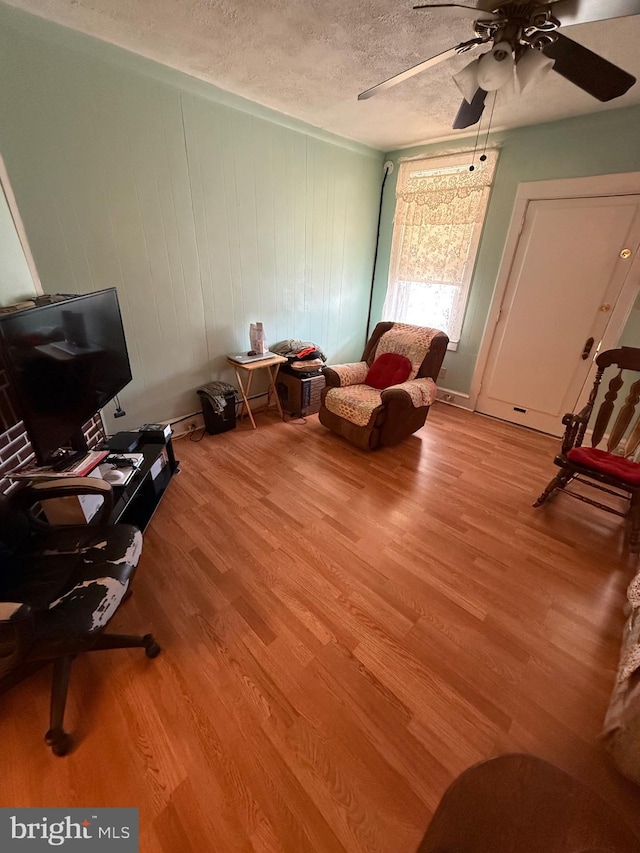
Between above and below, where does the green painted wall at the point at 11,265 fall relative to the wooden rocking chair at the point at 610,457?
above

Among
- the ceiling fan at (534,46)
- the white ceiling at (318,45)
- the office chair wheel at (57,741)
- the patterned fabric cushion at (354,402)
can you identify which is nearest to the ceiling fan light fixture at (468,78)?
the ceiling fan at (534,46)

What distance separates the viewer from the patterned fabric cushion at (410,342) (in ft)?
9.80

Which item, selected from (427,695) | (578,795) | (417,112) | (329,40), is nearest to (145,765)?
(427,695)

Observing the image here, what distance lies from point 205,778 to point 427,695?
803 millimetres

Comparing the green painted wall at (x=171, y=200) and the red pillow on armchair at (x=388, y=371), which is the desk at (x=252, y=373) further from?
the red pillow on armchair at (x=388, y=371)

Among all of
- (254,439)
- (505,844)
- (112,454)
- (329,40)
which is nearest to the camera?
(505,844)

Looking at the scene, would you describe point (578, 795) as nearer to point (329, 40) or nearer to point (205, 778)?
point (205, 778)

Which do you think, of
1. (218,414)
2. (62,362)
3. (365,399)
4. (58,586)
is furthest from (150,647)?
(365,399)

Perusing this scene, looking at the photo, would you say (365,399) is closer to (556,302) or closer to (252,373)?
(252,373)

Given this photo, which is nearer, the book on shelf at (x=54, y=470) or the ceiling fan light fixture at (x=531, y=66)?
the ceiling fan light fixture at (x=531, y=66)

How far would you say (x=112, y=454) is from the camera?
193cm

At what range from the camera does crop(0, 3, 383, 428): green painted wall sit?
1.86 meters

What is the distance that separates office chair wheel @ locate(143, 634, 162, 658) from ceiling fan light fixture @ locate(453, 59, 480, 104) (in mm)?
2560

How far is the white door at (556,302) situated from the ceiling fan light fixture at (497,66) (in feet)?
6.84
